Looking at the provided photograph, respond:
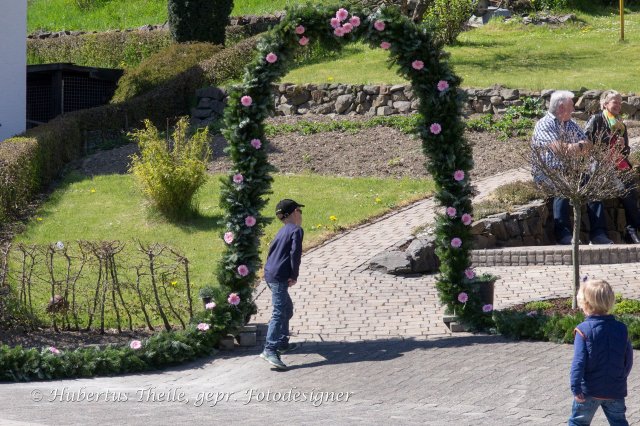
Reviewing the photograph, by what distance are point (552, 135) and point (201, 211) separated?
574 cm

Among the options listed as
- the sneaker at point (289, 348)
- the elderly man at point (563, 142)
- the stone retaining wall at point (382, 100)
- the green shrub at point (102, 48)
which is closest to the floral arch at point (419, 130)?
the sneaker at point (289, 348)

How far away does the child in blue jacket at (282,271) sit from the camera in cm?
908

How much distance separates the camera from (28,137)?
18.0 metres

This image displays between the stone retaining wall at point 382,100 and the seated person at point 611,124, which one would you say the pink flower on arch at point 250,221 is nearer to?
the seated person at point 611,124

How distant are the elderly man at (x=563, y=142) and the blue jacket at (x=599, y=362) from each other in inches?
142

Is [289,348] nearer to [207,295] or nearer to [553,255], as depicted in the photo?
[207,295]

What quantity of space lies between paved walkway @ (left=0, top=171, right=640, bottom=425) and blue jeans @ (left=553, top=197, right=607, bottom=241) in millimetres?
1496

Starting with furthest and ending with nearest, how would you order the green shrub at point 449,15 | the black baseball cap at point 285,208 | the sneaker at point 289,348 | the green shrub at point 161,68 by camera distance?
the green shrub at point 449,15
the green shrub at point 161,68
the sneaker at point 289,348
the black baseball cap at point 285,208

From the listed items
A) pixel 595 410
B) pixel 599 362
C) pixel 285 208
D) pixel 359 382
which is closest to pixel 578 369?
pixel 599 362

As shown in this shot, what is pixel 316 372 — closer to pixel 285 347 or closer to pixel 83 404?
pixel 285 347

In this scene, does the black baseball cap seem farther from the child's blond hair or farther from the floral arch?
the child's blond hair

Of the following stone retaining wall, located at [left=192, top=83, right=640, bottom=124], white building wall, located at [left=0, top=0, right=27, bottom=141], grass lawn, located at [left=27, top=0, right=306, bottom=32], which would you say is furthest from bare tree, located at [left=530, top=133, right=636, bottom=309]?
grass lawn, located at [left=27, top=0, right=306, bottom=32]

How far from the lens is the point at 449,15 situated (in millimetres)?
23484

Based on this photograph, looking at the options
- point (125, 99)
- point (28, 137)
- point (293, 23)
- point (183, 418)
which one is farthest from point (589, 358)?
point (125, 99)
